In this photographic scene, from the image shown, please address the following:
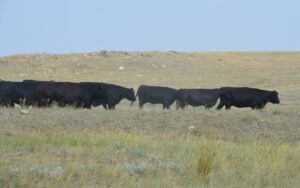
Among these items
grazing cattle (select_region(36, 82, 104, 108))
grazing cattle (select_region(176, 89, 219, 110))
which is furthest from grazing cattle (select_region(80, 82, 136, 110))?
grazing cattle (select_region(176, 89, 219, 110))

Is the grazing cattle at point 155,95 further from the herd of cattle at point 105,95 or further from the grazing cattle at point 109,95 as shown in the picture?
the grazing cattle at point 109,95

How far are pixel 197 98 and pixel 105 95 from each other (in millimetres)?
5141

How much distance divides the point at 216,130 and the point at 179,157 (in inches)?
212

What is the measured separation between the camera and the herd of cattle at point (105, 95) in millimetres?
21438

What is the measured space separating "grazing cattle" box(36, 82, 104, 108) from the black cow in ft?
1.00

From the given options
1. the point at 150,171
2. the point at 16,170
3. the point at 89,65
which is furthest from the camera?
the point at 89,65

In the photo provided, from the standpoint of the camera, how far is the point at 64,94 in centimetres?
2155

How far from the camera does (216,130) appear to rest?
621 inches

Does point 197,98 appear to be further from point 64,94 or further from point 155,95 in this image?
point 64,94

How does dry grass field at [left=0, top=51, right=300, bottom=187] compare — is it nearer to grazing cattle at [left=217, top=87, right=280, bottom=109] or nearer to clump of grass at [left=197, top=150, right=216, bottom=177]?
clump of grass at [left=197, top=150, right=216, bottom=177]

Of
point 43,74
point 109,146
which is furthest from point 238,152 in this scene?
point 43,74

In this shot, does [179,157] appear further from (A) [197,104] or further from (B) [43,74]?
(B) [43,74]

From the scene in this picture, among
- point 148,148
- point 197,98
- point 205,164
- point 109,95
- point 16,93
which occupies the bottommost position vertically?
point 197,98

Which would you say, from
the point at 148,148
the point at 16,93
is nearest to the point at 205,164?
the point at 148,148
